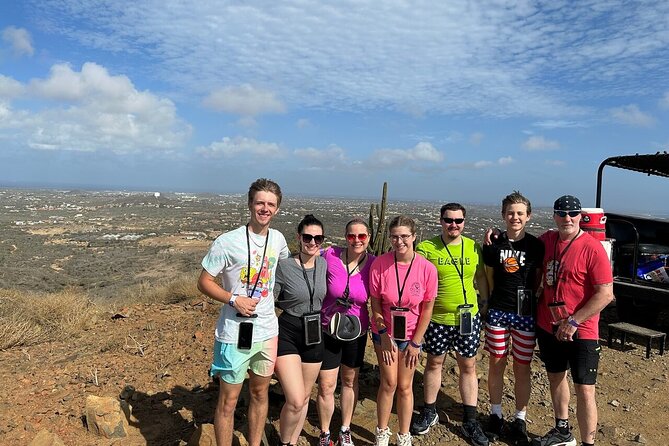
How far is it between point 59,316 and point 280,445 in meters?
5.38

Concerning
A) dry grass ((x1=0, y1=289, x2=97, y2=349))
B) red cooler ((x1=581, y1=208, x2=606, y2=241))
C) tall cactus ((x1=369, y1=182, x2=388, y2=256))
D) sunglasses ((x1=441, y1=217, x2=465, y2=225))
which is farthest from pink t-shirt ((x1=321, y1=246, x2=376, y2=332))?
dry grass ((x1=0, y1=289, x2=97, y2=349))

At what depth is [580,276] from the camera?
130 inches

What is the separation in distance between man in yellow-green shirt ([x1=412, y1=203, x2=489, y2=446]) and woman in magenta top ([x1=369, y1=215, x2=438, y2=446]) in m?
0.26

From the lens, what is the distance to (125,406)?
403 cm

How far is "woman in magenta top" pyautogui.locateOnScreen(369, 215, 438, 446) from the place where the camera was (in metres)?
3.29

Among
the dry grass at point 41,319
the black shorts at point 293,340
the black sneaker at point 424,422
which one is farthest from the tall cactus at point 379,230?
the dry grass at point 41,319

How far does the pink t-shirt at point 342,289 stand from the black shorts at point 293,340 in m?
0.20

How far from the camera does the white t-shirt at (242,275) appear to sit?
2.92 meters

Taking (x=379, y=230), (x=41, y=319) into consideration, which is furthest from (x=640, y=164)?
(x=41, y=319)

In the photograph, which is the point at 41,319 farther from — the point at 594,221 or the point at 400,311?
the point at 594,221

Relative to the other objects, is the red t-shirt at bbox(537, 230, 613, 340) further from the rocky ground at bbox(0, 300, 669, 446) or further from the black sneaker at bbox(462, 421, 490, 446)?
the rocky ground at bbox(0, 300, 669, 446)

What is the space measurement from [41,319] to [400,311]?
6.19 m

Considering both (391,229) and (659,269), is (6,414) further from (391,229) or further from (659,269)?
(659,269)

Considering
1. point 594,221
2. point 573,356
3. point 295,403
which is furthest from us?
point 594,221
